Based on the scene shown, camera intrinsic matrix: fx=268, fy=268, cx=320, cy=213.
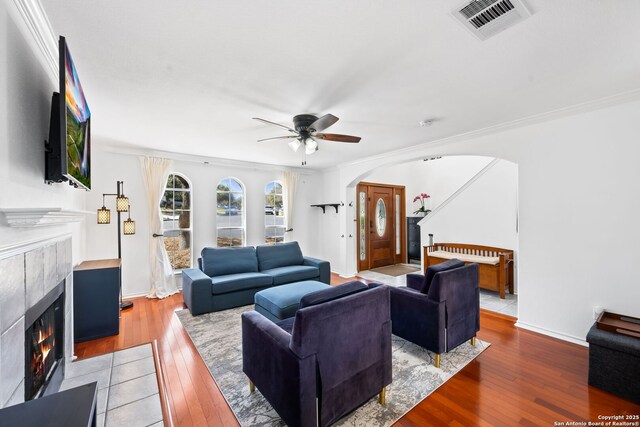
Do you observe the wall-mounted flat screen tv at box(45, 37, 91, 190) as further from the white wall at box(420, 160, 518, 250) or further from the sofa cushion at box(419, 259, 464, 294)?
the white wall at box(420, 160, 518, 250)

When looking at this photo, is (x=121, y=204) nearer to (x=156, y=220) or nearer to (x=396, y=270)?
(x=156, y=220)

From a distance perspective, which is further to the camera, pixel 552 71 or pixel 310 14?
pixel 552 71

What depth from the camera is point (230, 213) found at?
556cm

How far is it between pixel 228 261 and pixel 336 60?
357 cm

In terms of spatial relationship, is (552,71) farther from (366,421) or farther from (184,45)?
(366,421)

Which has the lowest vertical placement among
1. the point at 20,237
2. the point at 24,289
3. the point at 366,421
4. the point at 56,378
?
the point at 366,421

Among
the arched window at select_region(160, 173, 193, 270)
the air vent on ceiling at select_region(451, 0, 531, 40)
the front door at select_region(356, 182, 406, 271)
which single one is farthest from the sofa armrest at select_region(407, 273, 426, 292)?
the arched window at select_region(160, 173, 193, 270)

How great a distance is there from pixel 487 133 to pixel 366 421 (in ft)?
11.8

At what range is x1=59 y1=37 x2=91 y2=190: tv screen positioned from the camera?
141 cm

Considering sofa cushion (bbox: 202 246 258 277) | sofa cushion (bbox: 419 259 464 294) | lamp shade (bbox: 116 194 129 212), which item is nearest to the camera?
sofa cushion (bbox: 419 259 464 294)

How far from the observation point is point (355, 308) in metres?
1.80

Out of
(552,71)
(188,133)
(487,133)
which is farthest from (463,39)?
(188,133)

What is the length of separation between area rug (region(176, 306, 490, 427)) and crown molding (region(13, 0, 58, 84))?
8.99 ft

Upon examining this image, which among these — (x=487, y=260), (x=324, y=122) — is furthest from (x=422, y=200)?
(x=324, y=122)
